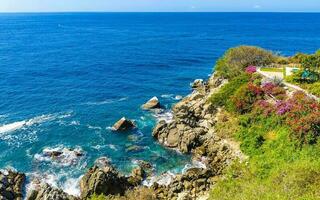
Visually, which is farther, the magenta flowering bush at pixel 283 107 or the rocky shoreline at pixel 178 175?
the magenta flowering bush at pixel 283 107

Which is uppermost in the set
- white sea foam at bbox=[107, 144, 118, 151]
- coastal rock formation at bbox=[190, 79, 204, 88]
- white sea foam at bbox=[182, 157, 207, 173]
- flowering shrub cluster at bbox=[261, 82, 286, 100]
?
Result: flowering shrub cluster at bbox=[261, 82, 286, 100]

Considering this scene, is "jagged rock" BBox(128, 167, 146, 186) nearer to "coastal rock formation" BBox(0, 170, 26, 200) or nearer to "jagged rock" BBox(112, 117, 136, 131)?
"coastal rock formation" BBox(0, 170, 26, 200)

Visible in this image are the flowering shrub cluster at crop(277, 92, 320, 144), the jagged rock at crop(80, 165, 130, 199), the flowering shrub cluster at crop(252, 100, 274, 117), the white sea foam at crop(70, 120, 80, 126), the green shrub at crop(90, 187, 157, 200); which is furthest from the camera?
the white sea foam at crop(70, 120, 80, 126)

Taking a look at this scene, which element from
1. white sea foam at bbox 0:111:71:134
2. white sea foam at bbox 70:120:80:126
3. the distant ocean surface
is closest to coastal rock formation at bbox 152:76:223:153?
the distant ocean surface

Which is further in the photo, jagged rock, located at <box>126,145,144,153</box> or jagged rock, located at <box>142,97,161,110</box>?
jagged rock, located at <box>142,97,161,110</box>

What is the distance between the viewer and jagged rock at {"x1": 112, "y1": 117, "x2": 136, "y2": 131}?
6256 cm

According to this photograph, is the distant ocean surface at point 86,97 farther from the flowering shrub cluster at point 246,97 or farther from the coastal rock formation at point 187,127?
the flowering shrub cluster at point 246,97

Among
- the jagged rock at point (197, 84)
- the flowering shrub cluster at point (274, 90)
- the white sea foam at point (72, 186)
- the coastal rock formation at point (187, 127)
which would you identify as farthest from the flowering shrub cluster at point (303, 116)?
the jagged rock at point (197, 84)

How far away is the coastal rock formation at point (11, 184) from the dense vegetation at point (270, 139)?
79.8 ft

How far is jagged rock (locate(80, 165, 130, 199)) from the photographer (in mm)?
43281

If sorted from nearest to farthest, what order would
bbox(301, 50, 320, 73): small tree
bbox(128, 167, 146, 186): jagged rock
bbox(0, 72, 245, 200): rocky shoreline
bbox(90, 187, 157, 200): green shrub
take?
1. bbox(90, 187, 157, 200): green shrub
2. bbox(0, 72, 245, 200): rocky shoreline
3. bbox(128, 167, 146, 186): jagged rock
4. bbox(301, 50, 320, 73): small tree

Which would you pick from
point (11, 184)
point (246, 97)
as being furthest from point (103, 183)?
point (246, 97)

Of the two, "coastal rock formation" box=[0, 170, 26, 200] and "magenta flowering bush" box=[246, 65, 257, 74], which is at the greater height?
"magenta flowering bush" box=[246, 65, 257, 74]

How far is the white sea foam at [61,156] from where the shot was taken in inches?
2060
